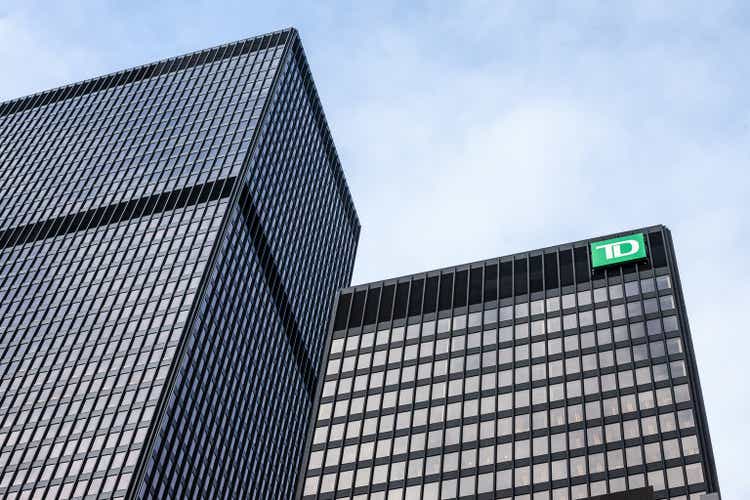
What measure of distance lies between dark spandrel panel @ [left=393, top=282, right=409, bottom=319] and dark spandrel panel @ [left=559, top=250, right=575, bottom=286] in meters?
18.1

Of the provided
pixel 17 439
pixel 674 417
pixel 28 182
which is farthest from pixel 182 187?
pixel 674 417

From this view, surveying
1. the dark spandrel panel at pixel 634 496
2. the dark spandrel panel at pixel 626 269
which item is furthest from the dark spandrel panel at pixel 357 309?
the dark spandrel panel at pixel 634 496

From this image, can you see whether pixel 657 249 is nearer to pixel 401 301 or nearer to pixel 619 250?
pixel 619 250

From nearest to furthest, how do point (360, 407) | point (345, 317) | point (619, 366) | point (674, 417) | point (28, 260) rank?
point (674, 417) < point (619, 366) < point (360, 407) < point (345, 317) < point (28, 260)

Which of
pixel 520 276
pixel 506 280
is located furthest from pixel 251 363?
pixel 520 276

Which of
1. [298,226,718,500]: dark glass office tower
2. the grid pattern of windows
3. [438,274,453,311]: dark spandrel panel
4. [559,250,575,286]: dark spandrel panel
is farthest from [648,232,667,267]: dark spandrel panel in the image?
the grid pattern of windows

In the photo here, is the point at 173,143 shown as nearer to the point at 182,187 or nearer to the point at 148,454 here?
the point at 182,187

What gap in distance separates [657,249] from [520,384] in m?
23.3

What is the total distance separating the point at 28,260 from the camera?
6762 inches

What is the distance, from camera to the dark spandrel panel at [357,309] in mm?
128125

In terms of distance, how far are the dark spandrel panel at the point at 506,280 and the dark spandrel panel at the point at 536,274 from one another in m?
2.29

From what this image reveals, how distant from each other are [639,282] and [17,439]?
252 ft

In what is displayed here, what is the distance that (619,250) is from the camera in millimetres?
120812

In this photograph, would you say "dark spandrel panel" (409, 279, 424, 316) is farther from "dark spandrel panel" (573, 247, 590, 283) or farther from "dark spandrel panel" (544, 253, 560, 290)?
"dark spandrel panel" (573, 247, 590, 283)
